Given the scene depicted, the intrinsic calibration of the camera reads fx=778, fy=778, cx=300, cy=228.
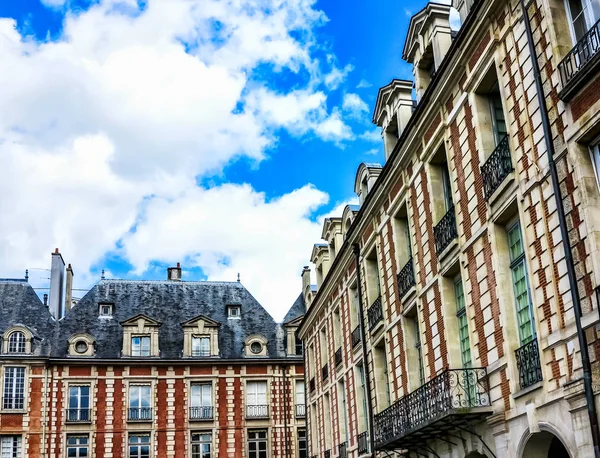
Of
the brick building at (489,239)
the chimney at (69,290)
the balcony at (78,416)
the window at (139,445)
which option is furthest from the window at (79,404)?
the brick building at (489,239)

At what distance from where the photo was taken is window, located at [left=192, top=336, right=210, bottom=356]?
38.1 meters

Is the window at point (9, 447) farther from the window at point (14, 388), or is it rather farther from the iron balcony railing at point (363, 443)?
the iron balcony railing at point (363, 443)

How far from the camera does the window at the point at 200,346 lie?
38.1 m

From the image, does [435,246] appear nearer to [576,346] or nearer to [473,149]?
[473,149]

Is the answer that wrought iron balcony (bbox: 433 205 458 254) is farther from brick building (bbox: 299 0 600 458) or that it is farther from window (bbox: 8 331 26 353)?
window (bbox: 8 331 26 353)

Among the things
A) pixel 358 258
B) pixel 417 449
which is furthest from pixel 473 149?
pixel 358 258

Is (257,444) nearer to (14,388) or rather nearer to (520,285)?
(14,388)

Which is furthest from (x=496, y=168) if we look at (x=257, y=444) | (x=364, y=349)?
(x=257, y=444)

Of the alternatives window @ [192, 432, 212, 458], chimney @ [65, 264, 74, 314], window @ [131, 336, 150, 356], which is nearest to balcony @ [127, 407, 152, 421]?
window @ [192, 432, 212, 458]

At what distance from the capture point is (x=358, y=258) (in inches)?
834

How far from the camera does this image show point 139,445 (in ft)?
118

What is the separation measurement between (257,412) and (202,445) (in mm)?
3002

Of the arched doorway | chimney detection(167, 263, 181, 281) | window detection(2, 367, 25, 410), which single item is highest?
chimney detection(167, 263, 181, 281)

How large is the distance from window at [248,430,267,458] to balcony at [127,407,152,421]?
15.9 ft
